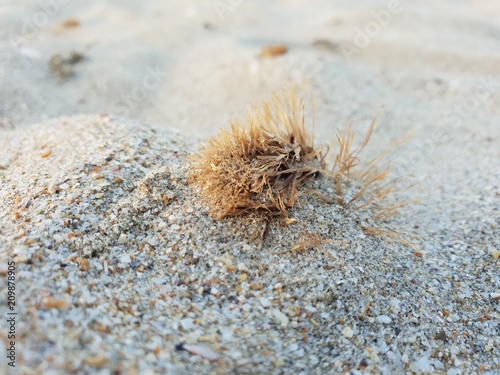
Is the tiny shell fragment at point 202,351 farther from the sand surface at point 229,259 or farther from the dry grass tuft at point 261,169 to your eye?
the dry grass tuft at point 261,169

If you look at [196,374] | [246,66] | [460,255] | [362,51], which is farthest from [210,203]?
[362,51]

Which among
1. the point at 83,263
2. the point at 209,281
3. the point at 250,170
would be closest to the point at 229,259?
the point at 209,281

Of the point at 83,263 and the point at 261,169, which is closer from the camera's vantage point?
the point at 83,263

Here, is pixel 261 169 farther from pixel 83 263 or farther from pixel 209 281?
pixel 83 263

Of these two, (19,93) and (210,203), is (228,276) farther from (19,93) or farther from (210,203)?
(19,93)

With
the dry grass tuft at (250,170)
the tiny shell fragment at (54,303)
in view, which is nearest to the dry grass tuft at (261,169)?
the dry grass tuft at (250,170)

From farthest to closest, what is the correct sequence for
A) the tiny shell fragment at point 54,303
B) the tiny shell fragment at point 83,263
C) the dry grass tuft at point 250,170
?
the dry grass tuft at point 250,170 < the tiny shell fragment at point 83,263 < the tiny shell fragment at point 54,303
